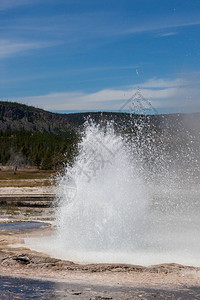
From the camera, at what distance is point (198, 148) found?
6656cm

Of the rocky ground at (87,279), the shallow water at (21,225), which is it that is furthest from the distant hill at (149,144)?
the rocky ground at (87,279)

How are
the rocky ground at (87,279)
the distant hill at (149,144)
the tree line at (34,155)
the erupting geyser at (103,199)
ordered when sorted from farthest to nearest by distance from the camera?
the tree line at (34,155) < the distant hill at (149,144) < the erupting geyser at (103,199) < the rocky ground at (87,279)

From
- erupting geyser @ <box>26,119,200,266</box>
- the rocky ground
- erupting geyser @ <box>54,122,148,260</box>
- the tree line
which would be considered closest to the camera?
the rocky ground

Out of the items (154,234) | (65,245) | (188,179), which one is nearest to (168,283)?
(65,245)

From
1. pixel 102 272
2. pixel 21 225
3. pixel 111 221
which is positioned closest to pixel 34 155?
pixel 21 225

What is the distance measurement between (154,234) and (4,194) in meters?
39.2

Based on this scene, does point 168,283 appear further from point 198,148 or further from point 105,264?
point 198,148

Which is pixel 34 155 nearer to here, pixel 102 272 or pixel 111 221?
pixel 111 221

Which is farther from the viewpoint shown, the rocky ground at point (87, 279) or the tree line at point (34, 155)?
the tree line at point (34, 155)

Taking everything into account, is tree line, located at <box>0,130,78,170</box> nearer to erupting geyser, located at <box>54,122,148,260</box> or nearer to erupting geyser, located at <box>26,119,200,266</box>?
erupting geyser, located at <box>26,119,200,266</box>

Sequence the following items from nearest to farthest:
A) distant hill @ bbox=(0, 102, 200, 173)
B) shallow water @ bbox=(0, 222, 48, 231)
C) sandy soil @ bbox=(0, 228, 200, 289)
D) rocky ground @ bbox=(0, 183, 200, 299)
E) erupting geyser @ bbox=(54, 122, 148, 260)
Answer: rocky ground @ bbox=(0, 183, 200, 299)
sandy soil @ bbox=(0, 228, 200, 289)
erupting geyser @ bbox=(54, 122, 148, 260)
shallow water @ bbox=(0, 222, 48, 231)
distant hill @ bbox=(0, 102, 200, 173)

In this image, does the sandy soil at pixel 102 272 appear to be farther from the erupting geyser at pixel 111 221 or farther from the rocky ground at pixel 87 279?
the erupting geyser at pixel 111 221

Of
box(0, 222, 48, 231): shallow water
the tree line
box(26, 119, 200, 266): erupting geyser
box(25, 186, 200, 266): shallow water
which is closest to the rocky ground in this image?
box(25, 186, 200, 266): shallow water

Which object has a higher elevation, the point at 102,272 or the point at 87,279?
the point at 102,272
